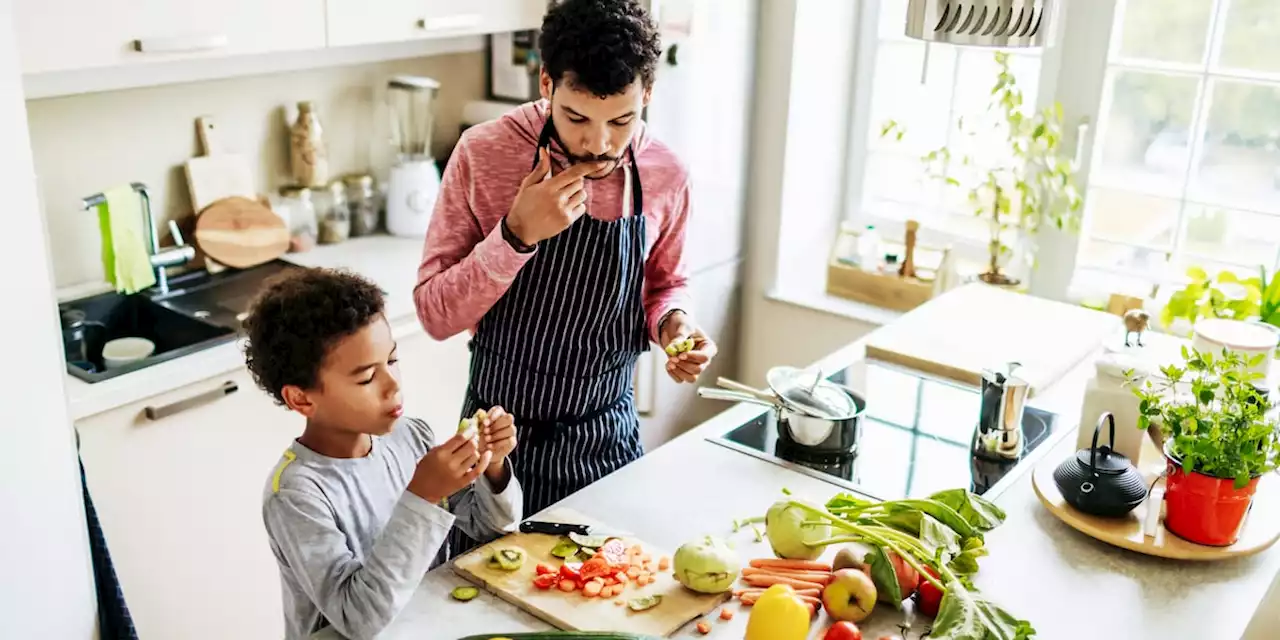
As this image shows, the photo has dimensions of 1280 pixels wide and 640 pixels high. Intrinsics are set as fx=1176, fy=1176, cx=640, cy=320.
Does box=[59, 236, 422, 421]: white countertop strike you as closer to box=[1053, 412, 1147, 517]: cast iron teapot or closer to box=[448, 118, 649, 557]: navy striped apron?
box=[448, 118, 649, 557]: navy striped apron

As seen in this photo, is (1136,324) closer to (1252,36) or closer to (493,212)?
(493,212)

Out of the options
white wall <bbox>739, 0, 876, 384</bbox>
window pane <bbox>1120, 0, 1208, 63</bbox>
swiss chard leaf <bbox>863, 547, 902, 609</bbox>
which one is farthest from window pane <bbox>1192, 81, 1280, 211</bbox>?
swiss chard leaf <bbox>863, 547, 902, 609</bbox>

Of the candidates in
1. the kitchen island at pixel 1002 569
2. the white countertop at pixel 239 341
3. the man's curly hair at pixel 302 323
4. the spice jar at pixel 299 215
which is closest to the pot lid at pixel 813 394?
the kitchen island at pixel 1002 569

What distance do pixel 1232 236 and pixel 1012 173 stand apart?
1.83 ft

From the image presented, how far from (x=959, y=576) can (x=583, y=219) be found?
775 millimetres

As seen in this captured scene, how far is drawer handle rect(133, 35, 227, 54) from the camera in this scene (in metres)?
2.19

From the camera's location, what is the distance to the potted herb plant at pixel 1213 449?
153 cm

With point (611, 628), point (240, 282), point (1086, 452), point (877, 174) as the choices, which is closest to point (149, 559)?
point (240, 282)

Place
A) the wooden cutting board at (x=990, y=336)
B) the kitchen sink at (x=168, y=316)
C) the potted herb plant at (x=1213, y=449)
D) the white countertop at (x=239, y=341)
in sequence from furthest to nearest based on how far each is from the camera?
the kitchen sink at (x=168, y=316) < the wooden cutting board at (x=990, y=336) < the white countertop at (x=239, y=341) < the potted herb plant at (x=1213, y=449)

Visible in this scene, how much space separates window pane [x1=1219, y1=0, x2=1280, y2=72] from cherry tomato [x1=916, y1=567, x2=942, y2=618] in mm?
1988

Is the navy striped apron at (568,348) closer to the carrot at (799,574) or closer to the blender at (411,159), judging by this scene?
the carrot at (799,574)

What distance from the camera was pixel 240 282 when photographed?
275 centimetres

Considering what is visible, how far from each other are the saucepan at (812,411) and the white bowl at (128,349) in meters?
1.31

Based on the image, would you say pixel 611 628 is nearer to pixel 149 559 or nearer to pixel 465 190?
pixel 465 190
